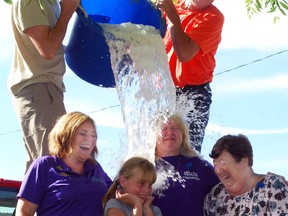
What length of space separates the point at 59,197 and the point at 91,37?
1.28 meters

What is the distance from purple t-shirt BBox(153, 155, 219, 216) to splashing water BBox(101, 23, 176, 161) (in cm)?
46

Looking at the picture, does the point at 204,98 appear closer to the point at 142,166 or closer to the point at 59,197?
the point at 142,166

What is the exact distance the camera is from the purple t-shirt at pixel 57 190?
13.7 ft

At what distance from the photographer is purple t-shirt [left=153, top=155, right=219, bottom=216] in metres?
4.63

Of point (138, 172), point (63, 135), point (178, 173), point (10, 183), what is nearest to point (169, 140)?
point (178, 173)

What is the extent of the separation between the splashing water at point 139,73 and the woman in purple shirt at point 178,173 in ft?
0.94

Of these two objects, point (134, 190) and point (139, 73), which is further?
point (139, 73)

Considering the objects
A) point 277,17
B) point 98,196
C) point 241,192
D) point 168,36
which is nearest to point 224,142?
point 241,192

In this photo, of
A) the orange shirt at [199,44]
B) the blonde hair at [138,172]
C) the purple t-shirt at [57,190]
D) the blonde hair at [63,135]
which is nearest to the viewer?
the purple t-shirt at [57,190]

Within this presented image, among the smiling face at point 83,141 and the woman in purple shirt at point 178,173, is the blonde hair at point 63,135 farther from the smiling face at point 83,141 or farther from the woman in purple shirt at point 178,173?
the woman in purple shirt at point 178,173

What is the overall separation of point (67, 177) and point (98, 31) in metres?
1.17

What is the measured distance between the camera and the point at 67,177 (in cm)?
426

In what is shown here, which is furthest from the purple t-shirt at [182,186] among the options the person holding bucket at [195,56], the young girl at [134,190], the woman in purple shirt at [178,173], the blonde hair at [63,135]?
the blonde hair at [63,135]

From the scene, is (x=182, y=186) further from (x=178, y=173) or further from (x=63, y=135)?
(x=63, y=135)
